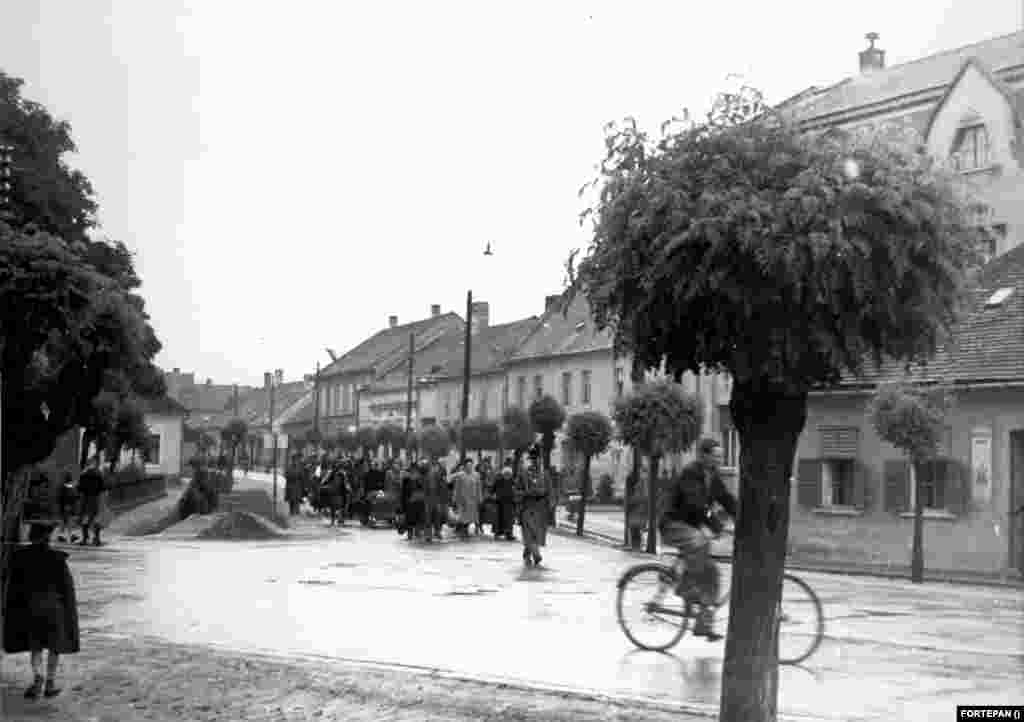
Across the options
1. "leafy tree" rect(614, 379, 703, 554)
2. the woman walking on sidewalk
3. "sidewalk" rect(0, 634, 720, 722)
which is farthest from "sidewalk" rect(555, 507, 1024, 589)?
"sidewalk" rect(0, 634, 720, 722)

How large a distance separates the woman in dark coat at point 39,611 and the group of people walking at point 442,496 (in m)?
12.9

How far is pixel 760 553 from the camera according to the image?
7.19 m

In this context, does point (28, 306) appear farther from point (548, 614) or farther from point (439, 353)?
point (439, 353)

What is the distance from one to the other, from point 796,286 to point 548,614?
874 centimetres

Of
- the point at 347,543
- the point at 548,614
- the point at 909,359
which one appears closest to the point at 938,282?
the point at 909,359

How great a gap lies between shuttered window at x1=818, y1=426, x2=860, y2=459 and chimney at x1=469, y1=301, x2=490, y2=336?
2308 inches

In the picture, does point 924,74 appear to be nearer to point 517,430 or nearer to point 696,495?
point 517,430

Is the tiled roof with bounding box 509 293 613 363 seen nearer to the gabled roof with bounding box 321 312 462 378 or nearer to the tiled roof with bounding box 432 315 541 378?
the tiled roof with bounding box 432 315 541 378

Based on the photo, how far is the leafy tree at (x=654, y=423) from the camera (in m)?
28.7

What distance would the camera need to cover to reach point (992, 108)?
3381cm

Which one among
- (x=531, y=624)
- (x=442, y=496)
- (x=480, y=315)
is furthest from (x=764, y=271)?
(x=480, y=315)

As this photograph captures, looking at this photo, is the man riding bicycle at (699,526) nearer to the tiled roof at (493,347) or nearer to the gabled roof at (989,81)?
the gabled roof at (989,81)

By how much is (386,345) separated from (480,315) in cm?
1672

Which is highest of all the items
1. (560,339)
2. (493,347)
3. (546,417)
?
(493,347)
